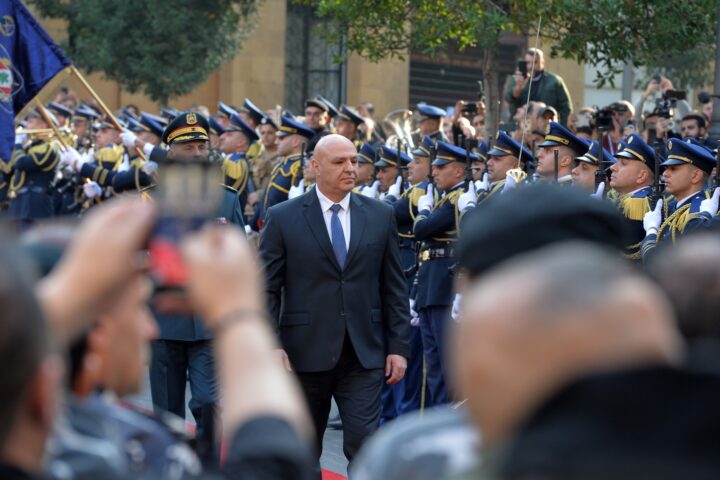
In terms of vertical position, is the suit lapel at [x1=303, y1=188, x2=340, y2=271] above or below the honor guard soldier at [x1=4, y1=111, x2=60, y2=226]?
above

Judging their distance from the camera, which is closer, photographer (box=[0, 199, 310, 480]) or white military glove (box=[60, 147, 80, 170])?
photographer (box=[0, 199, 310, 480])

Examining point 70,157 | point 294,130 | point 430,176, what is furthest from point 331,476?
point 70,157

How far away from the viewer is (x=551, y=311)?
205 cm

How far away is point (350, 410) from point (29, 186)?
507 inches

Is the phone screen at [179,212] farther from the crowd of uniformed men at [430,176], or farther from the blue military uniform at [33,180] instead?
the blue military uniform at [33,180]

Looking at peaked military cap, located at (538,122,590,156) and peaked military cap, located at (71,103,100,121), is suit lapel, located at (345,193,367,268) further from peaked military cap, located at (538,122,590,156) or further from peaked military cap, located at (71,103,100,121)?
peaked military cap, located at (71,103,100,121)

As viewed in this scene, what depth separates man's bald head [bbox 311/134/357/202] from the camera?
313 inches

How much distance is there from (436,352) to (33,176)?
10.6 metres

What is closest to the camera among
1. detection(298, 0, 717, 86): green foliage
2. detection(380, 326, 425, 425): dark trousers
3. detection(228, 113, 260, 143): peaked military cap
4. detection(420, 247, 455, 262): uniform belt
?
detection(420, 247, 455, 262): uniform belt

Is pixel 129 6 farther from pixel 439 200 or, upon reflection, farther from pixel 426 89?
pixel 439 200

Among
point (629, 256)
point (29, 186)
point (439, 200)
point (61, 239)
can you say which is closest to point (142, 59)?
point (29, 186)

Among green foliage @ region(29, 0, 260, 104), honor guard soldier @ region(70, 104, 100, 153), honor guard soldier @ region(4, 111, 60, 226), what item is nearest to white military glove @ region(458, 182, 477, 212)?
honor guard soldier @ region(4, 111, 60, 226)

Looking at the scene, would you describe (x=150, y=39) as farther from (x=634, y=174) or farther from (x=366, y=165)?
(x=634, y=174)

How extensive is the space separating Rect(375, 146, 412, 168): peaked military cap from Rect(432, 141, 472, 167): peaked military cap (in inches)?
100
